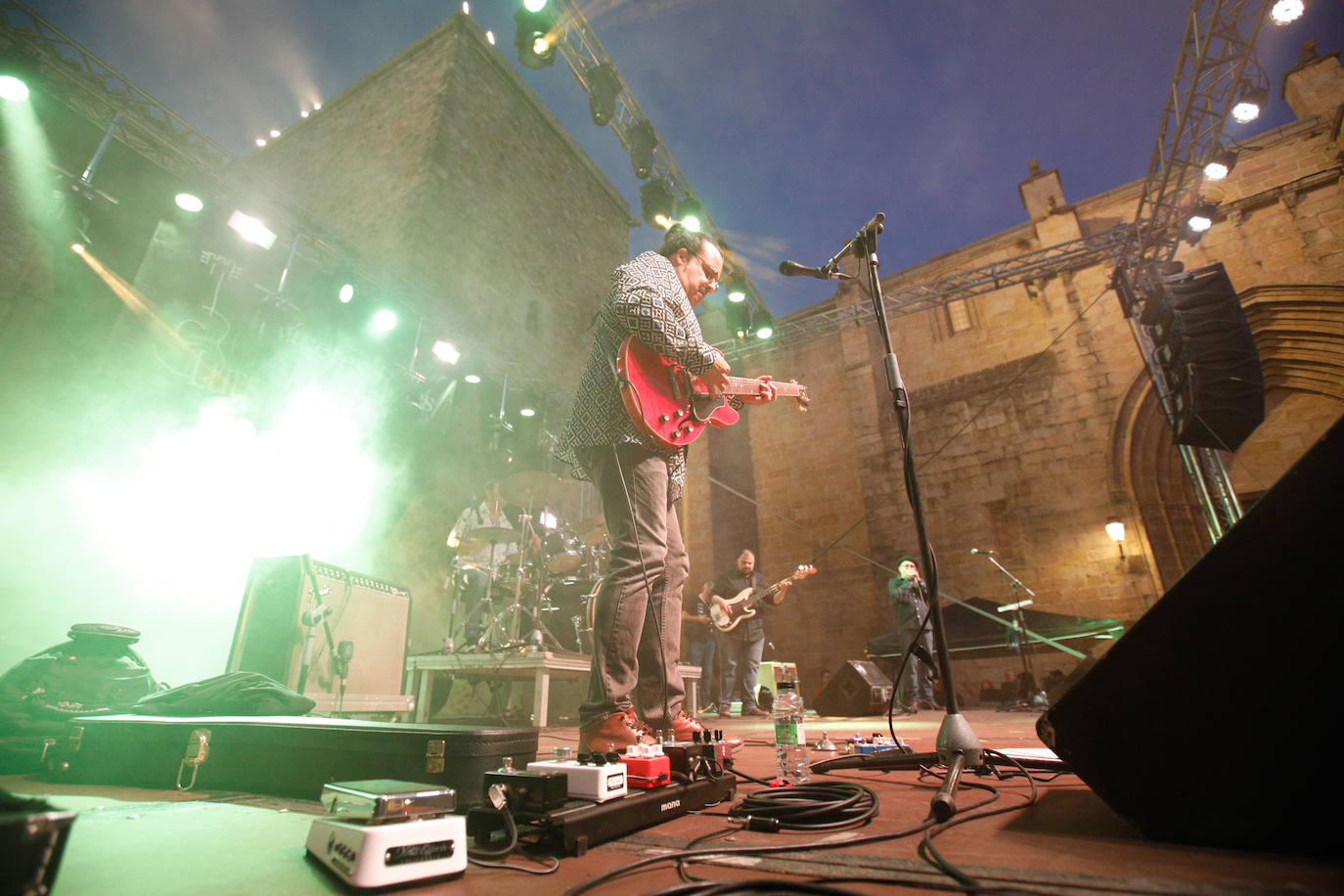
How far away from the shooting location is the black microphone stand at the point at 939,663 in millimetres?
1701

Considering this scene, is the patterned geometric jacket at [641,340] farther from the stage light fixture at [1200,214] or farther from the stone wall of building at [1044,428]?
the stone wall of building at [1044,428]

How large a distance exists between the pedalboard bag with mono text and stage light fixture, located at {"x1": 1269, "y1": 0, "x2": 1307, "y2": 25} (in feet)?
Result: 26.5

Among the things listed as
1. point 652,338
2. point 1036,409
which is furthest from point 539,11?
point 1036,409

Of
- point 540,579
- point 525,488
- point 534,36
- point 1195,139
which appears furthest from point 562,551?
point 1195,139

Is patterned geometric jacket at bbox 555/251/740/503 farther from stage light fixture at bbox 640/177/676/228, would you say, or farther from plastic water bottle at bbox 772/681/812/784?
stage light fixture at bbox 640/177/676/228

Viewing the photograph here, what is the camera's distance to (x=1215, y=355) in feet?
21.5

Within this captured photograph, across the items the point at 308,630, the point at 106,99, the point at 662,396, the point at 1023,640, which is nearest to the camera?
the point at 662,396

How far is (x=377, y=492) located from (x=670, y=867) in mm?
8329

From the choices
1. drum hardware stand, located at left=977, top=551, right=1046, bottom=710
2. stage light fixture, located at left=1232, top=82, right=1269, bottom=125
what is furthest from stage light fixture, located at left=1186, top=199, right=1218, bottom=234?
drum hardware stand, located at left=977, top=551, right=1046, bottom=710

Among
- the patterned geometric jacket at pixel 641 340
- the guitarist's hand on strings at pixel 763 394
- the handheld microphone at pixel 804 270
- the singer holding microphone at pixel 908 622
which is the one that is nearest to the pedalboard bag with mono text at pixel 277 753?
the patterned geometric jacket at pixel 641 340

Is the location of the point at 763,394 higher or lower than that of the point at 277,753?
higher

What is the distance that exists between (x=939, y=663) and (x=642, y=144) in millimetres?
8147

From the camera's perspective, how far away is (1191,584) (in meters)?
0.82

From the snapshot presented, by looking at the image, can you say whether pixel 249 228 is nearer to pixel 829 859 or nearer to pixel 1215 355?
pixel 829 859
